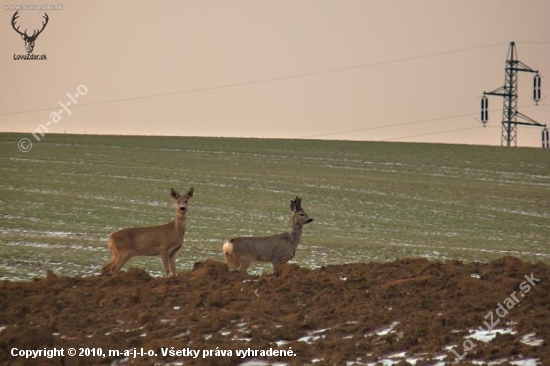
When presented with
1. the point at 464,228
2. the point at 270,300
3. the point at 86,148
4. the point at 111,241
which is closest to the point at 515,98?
the point at 86,148

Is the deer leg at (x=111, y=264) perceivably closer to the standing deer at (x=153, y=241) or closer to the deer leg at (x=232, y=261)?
the standing deer at (x=153, y=241)

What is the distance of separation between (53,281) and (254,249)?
3595mm

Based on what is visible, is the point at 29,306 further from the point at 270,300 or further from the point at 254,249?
the point at 254,249

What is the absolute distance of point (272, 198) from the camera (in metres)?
42.2

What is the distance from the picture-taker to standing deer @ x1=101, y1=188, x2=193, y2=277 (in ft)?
63.9

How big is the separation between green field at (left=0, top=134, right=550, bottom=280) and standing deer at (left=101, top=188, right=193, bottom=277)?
3.44 m

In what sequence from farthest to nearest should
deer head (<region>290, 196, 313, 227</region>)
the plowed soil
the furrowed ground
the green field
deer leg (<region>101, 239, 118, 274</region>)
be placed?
the green field
deer head (<region>290, 196, 313, 227</region>)
deer leg (<region>101, 239, 118, 274</region>)
the furrowed ground
the plowed soil

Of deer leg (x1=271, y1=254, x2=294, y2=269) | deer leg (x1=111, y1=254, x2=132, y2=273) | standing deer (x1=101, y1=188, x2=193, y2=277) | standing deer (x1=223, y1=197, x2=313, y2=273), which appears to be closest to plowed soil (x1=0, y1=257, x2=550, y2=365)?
standing deer (x1=223, y1=197, x2=313, y2=273)

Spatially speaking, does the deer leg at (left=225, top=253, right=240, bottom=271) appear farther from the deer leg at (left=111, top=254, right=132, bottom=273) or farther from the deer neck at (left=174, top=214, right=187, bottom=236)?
the deer leg at (left=111, top=254, right=132, bottom=273)

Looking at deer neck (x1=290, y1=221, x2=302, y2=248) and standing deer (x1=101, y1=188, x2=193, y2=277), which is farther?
deer neck (x1=290, y1=221, x2=302, y2=248)

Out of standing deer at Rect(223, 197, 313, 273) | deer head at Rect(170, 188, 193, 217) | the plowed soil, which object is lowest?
the plowed soil

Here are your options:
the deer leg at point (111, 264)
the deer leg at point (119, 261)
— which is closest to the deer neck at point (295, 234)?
the deer leg at point (119, 261)

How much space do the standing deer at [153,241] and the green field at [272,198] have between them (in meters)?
3.44

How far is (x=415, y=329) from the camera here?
510 inches
